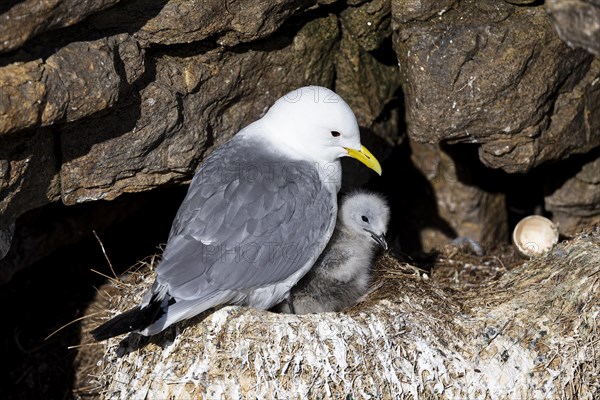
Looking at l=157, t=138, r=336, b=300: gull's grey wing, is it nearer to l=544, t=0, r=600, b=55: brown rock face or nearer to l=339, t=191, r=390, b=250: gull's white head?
l=339, t=191, r=390, b=250: gull's white head

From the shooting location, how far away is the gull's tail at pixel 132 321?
133 inches

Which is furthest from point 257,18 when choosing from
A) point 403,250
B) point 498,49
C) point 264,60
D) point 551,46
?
point 403,250

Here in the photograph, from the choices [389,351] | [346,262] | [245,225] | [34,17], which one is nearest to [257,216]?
[245,225]

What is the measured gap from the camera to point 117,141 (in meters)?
3.85

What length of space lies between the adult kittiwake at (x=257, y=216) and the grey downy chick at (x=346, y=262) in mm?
226

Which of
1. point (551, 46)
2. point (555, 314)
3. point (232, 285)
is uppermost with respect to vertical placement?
point (551, 46)

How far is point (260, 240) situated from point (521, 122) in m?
1.43

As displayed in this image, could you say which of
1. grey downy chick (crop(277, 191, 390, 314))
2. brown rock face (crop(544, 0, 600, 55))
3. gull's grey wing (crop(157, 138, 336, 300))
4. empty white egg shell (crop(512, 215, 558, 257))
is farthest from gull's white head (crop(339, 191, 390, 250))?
brown rock face (crop(544, 0, 600, 55))

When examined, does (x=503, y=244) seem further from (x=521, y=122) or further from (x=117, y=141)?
(x=117, y=141)

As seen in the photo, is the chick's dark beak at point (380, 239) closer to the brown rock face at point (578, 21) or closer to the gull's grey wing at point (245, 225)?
the gull's grey wing at point (245, 225)

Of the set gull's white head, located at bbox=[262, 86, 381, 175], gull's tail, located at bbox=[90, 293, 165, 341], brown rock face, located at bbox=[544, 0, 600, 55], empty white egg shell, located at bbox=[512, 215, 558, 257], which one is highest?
brown rock face, located at bbox=[544, 0, 600, 55]

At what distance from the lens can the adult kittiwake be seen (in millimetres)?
3551

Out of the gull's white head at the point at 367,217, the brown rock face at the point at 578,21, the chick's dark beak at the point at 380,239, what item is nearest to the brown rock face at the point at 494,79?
the gull's white head at the point at 367,217

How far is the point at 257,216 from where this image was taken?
12.2 ft
